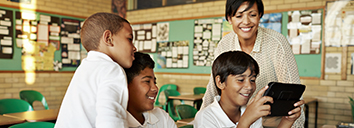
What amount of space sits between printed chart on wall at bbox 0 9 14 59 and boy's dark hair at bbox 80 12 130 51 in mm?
5224

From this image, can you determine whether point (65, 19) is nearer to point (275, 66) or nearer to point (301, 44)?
point (301, 44)

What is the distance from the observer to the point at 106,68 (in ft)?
3.16

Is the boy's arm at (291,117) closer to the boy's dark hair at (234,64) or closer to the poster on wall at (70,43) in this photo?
the boy's dark hair at (234,64)

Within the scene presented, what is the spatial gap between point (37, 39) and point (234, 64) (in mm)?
5376

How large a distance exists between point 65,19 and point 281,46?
5.68 m

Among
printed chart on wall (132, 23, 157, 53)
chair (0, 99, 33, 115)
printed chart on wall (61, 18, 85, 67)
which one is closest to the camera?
chair (0, 99, 33, 115)

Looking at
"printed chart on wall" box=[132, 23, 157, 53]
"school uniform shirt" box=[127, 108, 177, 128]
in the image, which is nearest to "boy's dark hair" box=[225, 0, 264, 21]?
"school uniform shirt" box=[127, 108, 177, 128]

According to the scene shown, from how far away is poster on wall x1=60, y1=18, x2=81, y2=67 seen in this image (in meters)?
6.41

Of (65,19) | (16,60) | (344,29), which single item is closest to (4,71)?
(16,60)

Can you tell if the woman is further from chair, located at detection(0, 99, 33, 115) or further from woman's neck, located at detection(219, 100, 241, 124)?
chair, located at detection(0, 99, 33, 115)

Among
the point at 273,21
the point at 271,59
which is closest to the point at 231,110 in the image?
the point at 271,59

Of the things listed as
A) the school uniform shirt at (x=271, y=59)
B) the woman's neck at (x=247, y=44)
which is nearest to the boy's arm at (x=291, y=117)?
the school uniform shirt at (x=271, y=59)

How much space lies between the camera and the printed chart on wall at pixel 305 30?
5.07 metres

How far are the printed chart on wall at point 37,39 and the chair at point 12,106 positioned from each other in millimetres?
2538
